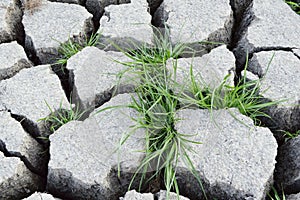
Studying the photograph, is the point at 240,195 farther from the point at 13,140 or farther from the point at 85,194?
the point at 13,140

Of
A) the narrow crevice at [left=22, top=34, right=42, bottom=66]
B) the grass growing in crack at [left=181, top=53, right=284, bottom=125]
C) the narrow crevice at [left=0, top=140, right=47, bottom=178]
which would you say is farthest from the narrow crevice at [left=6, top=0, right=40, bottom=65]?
the grass growing in crack at [left=181, top=53, right=284, bottom=125]

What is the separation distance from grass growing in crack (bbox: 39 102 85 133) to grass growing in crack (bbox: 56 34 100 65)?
25cm

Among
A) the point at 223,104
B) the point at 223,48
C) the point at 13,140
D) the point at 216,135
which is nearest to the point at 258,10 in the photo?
the point at 223,48

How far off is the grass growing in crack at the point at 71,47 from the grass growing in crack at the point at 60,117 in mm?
246

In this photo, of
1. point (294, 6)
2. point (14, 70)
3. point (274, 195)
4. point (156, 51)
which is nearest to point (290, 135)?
point (274, 195)

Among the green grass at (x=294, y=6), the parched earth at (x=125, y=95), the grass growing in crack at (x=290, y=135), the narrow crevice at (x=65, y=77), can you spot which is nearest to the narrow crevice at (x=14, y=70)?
the parched earth at (x=125, y=95)

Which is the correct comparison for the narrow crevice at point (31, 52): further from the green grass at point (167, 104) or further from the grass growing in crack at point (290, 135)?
the grass growing in crack at point (290, 135)

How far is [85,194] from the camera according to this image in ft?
4.91

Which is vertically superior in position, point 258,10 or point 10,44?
point 258,10

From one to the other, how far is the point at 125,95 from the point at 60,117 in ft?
0.78

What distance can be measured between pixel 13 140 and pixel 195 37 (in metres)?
0.77

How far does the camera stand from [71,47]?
1845 millimetres

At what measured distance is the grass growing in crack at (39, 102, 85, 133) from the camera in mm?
1629

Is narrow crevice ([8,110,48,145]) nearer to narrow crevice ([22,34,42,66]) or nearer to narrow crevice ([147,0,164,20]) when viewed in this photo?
narrow crevice ([22,34,42,66])
